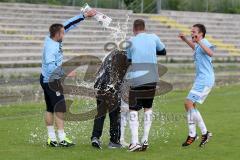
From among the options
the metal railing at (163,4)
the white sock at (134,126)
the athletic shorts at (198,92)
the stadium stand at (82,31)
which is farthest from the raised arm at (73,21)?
the metal railing at (163,4)

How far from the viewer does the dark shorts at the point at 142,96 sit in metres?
10.5

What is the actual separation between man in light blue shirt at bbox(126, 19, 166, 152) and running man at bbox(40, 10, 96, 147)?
3.64 feet

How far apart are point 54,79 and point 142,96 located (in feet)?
4.86

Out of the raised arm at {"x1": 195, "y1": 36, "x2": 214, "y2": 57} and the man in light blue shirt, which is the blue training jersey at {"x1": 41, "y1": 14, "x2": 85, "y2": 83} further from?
the raised arm at {"x1": 195, "y1": 36, "x2": 214, "y2": 57}

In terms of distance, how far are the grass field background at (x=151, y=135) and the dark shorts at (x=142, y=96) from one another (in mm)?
739

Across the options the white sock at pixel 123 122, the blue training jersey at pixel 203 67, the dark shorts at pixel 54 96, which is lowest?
the white sock at pixel 123 122

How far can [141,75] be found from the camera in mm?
10414

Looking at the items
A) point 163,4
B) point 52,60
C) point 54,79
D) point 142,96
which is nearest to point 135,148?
point 142,96

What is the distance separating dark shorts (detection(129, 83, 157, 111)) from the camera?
413 inches

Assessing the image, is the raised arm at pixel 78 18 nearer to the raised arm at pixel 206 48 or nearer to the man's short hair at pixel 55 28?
the man's short hair at pixel 55 28

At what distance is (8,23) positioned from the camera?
30.3 metres

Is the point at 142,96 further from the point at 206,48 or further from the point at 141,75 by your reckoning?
the point at 206,48

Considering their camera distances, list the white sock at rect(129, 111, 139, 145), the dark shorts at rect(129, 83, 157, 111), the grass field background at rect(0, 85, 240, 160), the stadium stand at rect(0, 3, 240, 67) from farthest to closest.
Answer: the stadium stand at rect(0, 3, 240, 67) → the dark shorts at rect(129, 83, 157, 111) → the white sock at rect(129, 111, 139, 145) → the grass field background at rect(0, 85, 240, 160)

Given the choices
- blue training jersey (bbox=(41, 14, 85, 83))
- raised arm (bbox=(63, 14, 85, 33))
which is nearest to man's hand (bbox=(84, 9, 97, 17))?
raised arm (bbox=(63, 14, 85, 33))
